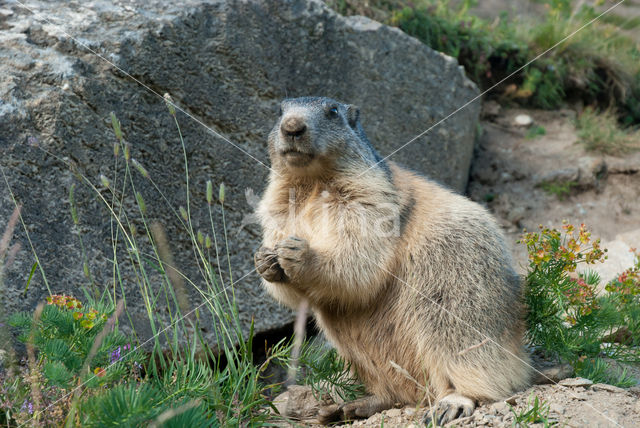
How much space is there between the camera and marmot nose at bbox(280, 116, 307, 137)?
4.48 m

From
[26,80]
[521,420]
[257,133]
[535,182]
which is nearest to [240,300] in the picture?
[257,133]

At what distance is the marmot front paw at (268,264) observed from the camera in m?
4.32

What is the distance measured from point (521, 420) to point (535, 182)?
5819 mm

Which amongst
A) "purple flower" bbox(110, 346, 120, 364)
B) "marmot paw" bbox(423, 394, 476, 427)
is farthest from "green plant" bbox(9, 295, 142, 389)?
"marmot paw" bbox(423, 394, 476, 427)

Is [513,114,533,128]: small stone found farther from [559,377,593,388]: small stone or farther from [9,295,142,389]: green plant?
[9,295,142,389]: green plant

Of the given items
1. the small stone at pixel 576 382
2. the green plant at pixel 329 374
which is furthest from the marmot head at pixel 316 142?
the small stone at pixel 576 382

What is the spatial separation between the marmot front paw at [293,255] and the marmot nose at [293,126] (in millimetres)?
747

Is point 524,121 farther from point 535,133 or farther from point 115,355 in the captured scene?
point 115,355

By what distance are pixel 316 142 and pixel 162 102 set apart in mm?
1999

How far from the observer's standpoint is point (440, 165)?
25.7ft

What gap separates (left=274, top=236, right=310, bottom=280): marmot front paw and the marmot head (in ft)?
2.07

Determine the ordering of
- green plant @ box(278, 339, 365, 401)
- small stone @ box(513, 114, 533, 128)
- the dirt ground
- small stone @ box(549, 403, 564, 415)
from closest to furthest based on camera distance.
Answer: small stone @ box(549, 403, 564, 415)
green plant @ box(278, 339, 365, 401)
the dirt ground
small stone @ box(513, 114, 533, 128)

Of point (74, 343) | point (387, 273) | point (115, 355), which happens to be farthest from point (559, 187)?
point (74, 343)

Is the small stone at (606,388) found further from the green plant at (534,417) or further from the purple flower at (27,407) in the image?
the purple flower at (27,407)
